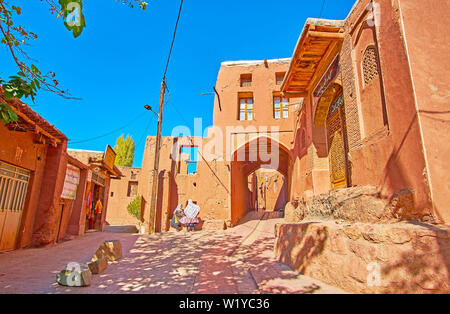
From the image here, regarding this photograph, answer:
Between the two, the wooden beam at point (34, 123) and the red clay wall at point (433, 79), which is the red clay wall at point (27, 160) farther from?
the red clay wall at point (433, 79)

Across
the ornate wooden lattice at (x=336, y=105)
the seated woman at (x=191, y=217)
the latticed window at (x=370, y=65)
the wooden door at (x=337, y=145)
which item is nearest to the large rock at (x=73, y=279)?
the wooden door at (x=337, y=145)

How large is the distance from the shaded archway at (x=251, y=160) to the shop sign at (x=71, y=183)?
772 cm

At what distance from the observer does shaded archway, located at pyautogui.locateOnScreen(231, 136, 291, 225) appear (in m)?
14.2

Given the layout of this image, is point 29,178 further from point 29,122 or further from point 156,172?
point 156,172

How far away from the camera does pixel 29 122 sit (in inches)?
247

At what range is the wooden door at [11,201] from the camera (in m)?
6.25

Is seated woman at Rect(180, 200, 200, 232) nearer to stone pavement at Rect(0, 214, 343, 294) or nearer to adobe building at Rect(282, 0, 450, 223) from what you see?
stone pavement at Rect(0, 214, 343, 294)

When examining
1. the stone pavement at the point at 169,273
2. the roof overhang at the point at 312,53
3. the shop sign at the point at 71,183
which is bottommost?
the stone pavement at the point at 169,273

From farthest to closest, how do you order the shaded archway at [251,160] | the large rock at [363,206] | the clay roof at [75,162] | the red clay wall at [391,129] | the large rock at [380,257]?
the shaded archway at [251,160] → the clay roof at [75,162] → the large rock at [363,206] → the red clay wall at [391,129] → the large rock at [380,257]

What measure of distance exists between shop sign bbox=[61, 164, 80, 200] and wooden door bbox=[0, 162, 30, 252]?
6.44 feet

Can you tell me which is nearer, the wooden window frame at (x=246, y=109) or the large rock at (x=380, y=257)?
the large rock at (x=380, y=257)

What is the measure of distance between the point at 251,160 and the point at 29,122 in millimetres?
13922

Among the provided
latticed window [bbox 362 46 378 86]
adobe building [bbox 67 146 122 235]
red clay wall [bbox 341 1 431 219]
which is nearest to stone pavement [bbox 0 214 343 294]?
red clay wall [bbox 341 1 431 219]
